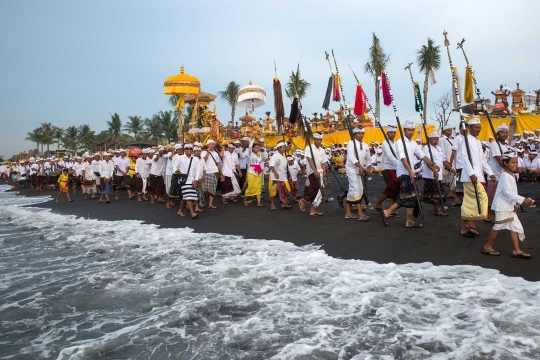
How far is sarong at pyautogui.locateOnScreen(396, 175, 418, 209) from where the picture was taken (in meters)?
6.46

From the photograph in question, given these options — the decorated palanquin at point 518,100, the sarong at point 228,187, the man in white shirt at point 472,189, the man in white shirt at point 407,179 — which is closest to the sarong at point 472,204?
the man in white shirt at point 472,189

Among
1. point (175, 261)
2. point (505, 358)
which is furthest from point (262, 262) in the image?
point (505, 358)

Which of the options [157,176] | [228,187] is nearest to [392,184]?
[228,187]

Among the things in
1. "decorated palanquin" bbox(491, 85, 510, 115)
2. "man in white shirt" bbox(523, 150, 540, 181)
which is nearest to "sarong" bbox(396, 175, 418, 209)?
"man in white shirt" bbox(523, 150, 540, 181)

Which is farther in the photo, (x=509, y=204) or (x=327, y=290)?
(x=509, y=204)

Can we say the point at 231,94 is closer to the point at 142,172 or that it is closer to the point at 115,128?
the point at 115,128

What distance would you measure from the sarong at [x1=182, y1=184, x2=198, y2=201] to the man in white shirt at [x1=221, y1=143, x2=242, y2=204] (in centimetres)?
177

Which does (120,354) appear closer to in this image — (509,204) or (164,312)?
(164,312)

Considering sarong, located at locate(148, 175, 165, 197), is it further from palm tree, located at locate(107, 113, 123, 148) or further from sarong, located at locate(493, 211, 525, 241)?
palm tree, located at locate(107, 113, 123, 148)

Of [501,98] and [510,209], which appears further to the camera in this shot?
[501,98]

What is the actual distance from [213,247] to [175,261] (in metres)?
0.88

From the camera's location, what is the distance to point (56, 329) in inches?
128

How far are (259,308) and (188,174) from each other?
6.01m

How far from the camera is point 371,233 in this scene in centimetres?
629
